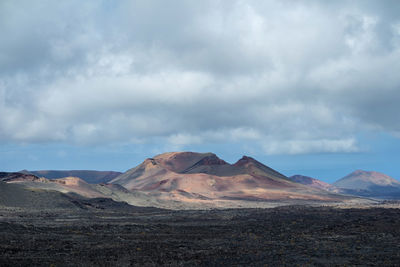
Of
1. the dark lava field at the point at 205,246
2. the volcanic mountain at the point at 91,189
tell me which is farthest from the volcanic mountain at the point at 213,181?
the dark lava field at the point at 205,246

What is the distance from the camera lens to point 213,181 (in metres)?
148

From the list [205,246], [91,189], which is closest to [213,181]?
[91,189]

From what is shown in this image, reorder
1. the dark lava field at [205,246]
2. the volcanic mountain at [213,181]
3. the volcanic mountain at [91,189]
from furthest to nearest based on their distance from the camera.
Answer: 1. the volcanic mountain at [213,181]
2. the volcanic mountain at [91,189]
3. the dark lava field at [205,246]

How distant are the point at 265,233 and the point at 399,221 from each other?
15.8 meters

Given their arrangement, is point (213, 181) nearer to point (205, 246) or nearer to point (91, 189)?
point (91, 189)

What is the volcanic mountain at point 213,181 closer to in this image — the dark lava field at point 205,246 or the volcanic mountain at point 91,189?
the volcanic mountain at point 91,189

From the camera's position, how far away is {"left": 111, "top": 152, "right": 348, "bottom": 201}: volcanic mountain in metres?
132

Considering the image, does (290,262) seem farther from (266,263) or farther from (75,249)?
(75,249)

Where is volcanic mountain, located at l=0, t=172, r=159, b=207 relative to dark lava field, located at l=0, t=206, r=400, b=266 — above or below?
above

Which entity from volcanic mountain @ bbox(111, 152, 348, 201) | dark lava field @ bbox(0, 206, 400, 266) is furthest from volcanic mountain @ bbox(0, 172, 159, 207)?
dark lava field @ bbox(0, 206, 400, 266)

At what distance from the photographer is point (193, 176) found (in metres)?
152

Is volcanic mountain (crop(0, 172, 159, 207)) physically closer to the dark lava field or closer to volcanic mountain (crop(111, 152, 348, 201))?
volcanic mountain (crop(111, 152, 348, 201))

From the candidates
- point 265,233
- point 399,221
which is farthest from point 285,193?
point 265,233

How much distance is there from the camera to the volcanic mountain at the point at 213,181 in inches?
5192
